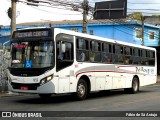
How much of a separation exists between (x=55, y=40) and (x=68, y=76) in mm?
1685

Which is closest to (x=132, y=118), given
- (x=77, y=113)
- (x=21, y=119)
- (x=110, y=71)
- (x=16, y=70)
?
(x=77, y=113)

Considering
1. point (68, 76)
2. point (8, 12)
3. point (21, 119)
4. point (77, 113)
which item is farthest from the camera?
point (8, 12)

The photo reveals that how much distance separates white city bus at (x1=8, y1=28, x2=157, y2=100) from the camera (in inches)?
586

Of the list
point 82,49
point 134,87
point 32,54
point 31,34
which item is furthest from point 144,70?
point 32,54

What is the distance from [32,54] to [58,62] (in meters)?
1.12

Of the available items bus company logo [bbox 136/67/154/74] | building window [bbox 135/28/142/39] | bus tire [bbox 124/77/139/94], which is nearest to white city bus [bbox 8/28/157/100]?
bus tire [bbox 124/77/139/94]

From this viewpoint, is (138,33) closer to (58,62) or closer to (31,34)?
(31,34)

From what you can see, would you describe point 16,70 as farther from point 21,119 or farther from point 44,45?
point 21,119

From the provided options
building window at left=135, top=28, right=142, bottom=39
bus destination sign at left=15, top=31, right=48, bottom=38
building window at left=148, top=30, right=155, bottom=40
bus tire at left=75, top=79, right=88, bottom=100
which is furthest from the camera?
building window at left=148, top=30, right=155, bottom=40

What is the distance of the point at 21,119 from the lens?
10711mm

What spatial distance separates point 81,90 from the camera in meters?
16.8

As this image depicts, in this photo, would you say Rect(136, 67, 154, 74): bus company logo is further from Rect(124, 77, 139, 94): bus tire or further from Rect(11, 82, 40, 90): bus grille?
Rect(11, 82, 40, 90): bus grille

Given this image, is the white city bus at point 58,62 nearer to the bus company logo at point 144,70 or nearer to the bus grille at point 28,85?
the bus grille at point 28,85

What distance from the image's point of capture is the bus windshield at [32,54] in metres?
14.9
